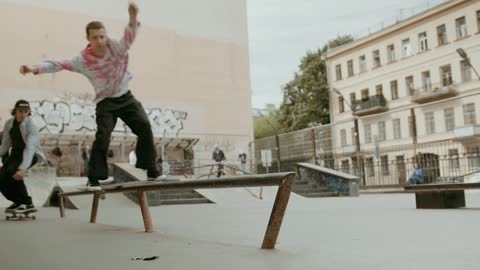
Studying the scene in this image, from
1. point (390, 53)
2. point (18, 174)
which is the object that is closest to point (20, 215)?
point (18, 174)

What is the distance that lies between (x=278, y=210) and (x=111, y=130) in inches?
100

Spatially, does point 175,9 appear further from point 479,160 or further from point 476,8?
point 479,160

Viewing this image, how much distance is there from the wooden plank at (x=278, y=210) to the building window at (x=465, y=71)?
32551 mm

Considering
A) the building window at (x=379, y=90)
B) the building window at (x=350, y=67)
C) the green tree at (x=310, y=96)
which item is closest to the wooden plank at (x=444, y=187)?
the building window at (x=379, y=90)

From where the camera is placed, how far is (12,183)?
22.9ft

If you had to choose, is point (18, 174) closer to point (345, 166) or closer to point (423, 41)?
point (345, 166)

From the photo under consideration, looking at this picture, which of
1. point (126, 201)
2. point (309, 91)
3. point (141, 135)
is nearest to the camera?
point (141, 135)

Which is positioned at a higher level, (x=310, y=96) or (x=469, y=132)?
(x=310, y=96)

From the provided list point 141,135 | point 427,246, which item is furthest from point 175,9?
point 427,246

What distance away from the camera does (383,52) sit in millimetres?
39625

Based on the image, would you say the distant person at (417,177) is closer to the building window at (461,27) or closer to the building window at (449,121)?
the building window at (449,121)

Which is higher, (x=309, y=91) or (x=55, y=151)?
(x=309, y=91)

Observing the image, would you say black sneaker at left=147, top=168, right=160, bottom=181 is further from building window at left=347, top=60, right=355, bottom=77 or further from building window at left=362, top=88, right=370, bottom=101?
building window at left=347, top=60, right=355, bottom=77

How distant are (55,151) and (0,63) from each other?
4.95 metres
